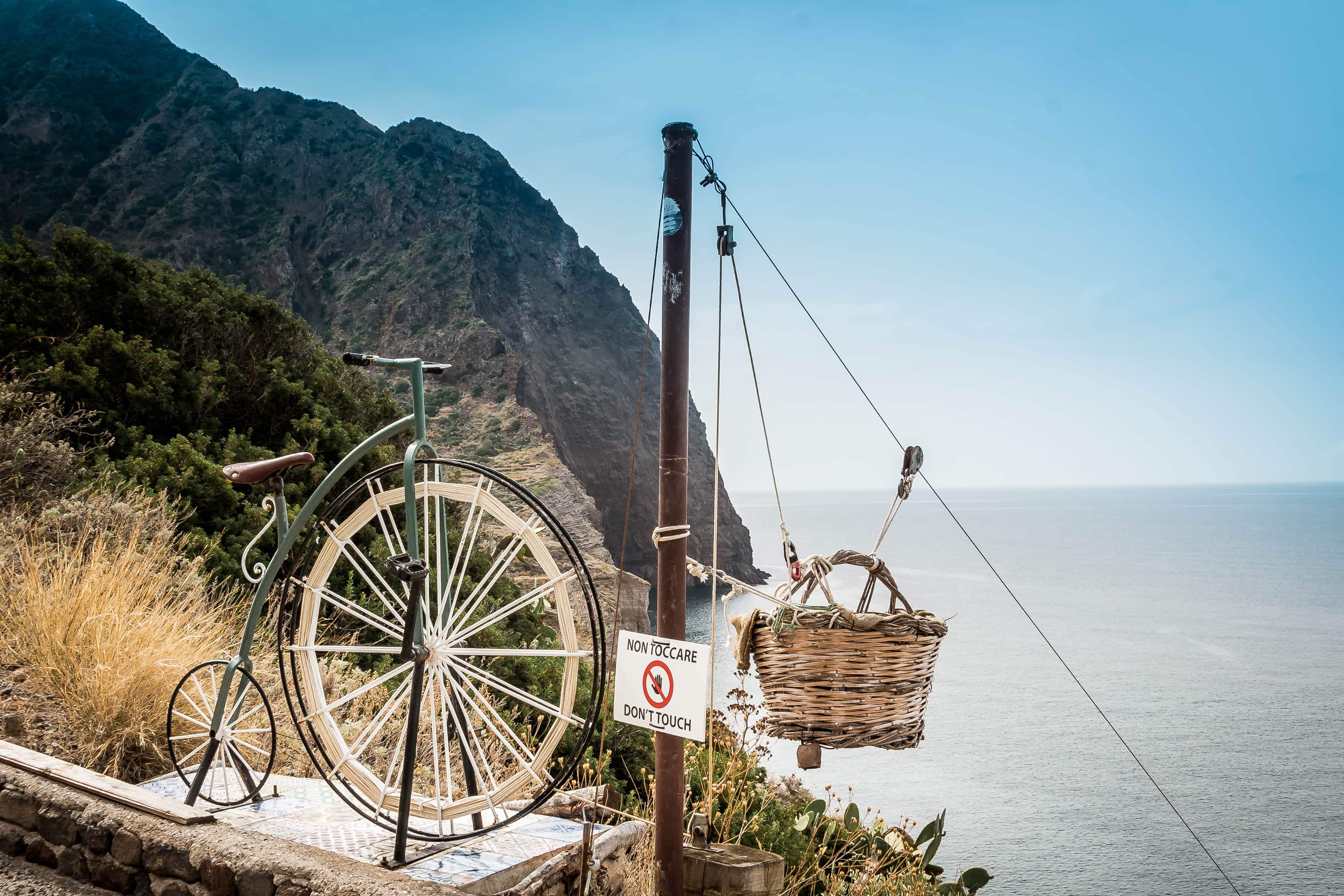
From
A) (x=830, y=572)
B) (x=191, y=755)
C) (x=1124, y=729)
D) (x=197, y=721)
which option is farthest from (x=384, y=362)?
(x=1124, y=729)

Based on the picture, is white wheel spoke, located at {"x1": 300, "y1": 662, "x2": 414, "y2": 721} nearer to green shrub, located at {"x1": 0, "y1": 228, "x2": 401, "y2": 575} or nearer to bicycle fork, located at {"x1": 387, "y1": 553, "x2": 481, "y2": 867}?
bicycle fork, located at {"x1": 387, "y1": 553, "x2": 481, "y2": 867}

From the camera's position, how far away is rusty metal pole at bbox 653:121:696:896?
9.09ft

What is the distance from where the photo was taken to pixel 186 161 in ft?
114

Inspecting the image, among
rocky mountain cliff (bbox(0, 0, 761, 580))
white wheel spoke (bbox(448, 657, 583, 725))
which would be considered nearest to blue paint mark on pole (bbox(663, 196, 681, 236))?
white wheel spoke (bbox(448, 657, 583, 725))

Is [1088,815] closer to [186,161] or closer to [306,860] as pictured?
[306,860]

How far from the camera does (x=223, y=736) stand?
9.28 ft

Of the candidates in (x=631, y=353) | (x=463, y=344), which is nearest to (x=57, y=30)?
(x=463, y=344)

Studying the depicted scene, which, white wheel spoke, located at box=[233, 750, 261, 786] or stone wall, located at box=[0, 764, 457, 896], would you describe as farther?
white wheel spoke, located at box=[233, 750, 261, 786]

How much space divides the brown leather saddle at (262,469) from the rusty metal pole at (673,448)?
1.18 metres

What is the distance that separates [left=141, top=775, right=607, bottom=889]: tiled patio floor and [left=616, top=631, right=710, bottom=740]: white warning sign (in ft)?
1.64

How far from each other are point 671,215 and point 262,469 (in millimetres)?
1604

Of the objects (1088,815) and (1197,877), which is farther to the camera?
(1088,815)

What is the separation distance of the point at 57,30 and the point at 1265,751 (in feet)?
187

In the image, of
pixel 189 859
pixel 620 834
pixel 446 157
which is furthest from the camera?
pixel 446 157
